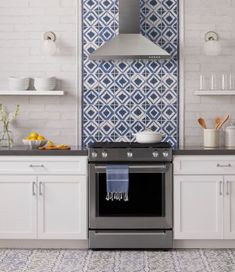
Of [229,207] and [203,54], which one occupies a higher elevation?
[203,54]

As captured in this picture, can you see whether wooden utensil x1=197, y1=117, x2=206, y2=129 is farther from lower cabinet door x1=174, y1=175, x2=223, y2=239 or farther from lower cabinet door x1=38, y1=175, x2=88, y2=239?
lower cabinet door x1=38, y1=175, x2=88, y2=239

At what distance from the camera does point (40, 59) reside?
244 inches

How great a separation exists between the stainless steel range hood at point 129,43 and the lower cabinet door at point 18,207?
1.40m

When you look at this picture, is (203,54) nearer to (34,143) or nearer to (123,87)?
(123,87)

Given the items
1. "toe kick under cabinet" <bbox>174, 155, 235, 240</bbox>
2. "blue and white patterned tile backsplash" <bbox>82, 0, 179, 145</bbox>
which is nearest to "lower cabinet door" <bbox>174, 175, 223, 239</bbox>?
"toe kick under cabinet" <bbox>174, 155, 235, 240</bbox>

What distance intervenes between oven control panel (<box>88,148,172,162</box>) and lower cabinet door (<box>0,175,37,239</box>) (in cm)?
66

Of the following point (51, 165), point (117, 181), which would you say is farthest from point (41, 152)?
point (117, 181)

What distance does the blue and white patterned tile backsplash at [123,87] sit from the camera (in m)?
6.16

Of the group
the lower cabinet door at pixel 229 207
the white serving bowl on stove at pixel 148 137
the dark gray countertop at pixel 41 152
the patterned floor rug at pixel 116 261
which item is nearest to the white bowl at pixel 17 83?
the dark gray countertop at pixel 41 152

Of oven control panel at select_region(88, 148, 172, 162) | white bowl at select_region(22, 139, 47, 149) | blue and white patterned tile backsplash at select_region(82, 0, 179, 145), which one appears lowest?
oven control panel at select_region(88, 148, 172, 162)

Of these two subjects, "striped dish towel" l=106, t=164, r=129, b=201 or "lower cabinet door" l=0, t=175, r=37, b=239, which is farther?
"lower cabinet door" l=0, t=175, r=37, b=239

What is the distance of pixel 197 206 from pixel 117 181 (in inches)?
29.6

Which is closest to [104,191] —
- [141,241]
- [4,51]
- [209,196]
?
[141,241]

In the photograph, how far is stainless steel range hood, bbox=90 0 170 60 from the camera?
5824 millimetres
